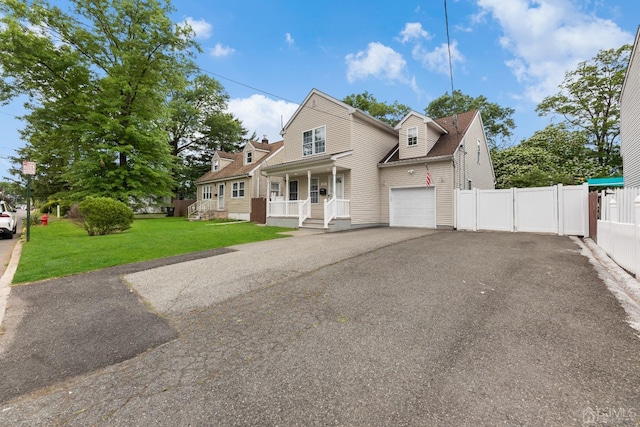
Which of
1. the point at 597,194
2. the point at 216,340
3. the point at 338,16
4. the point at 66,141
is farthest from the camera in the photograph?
the point at 66,141

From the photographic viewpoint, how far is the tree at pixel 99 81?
55.1ft

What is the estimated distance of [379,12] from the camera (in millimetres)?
11156

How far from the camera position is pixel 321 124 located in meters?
16.8

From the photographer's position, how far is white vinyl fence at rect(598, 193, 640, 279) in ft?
15.8

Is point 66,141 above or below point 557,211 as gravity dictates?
above

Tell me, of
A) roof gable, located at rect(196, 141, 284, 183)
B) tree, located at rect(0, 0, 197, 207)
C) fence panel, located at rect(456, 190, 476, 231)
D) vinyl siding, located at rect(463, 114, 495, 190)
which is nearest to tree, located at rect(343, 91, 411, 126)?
roof gable, located at rect(196, 141, 284, 183)

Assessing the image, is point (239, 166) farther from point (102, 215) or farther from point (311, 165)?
point (102, 215)

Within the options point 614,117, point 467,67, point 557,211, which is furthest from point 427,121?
point 614,117

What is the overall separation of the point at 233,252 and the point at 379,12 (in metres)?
10.8

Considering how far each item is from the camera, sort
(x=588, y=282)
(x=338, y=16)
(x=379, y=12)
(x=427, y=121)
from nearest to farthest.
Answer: (x=588, y=282) → (x=379, y=12) → (x=338, y=16) → (x=427, y=121)

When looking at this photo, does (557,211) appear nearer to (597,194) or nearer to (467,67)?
(597,194)

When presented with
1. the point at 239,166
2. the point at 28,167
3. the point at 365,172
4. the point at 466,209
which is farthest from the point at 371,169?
the point at 28,167

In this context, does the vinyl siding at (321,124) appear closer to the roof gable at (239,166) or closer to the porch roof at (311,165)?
the porch roof at (311,165)

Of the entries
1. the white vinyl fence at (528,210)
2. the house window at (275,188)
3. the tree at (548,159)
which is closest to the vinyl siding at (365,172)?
the white vinyl fence at (528,210)
